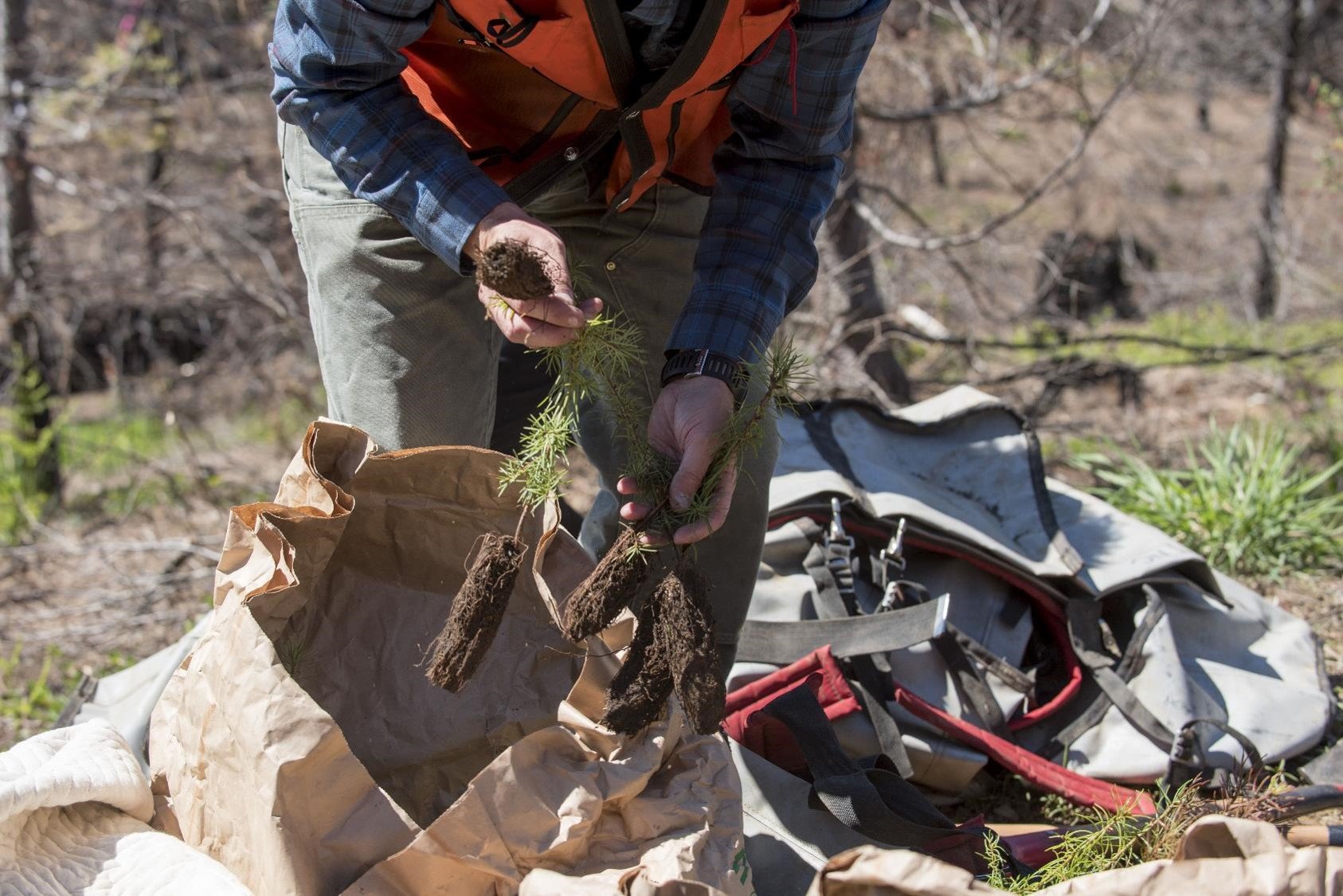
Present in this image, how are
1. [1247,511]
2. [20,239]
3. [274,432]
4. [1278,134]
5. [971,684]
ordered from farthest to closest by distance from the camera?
1. [1278,134]
2. [274,432]
3. [20,239]
4. [1247,511]
5. [971,684]

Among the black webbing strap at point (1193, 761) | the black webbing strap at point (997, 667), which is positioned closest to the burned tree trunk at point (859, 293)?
the black webbing strap at point (997, 667)

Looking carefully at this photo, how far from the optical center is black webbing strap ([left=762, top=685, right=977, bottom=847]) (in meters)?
1.83

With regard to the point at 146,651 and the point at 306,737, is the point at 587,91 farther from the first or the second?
the point at 146,651

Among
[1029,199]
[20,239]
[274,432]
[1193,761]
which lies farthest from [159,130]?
[1193,761]

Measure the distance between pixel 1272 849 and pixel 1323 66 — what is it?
978 cm

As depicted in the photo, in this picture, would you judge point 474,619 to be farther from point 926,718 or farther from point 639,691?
point 926,718

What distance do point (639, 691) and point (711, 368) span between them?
530 mm

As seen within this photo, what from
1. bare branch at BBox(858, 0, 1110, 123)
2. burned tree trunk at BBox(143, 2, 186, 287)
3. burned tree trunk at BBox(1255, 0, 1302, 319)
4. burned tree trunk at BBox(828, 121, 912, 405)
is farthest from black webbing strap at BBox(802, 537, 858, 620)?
burned tree trunk at BBox(1255, 0, 1302, 319)

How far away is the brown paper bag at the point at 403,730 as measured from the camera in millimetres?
1410

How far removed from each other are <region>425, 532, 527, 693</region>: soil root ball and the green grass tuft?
2.51 m

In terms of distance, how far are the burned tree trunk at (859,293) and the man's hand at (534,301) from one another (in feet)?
9.27

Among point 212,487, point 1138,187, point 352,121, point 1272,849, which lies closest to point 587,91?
point 352,121

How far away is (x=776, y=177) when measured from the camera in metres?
1.96

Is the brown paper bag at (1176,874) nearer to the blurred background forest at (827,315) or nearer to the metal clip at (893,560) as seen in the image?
the metal clip at (893,560)
